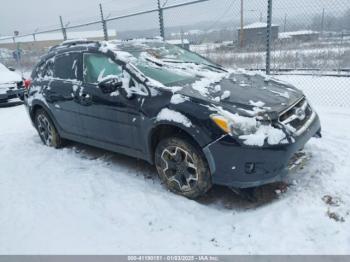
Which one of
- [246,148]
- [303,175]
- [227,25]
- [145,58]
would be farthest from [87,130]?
[227,25]

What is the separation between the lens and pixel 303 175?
3777 mm

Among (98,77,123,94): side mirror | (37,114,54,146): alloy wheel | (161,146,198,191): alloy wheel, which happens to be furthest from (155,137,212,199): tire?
(37,114,54,146): alloy wheel

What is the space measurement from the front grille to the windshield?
117cm

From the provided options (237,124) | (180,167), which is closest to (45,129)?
(180,167)

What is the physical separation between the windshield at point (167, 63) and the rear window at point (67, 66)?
0.81 meters

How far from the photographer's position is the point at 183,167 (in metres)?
3.49

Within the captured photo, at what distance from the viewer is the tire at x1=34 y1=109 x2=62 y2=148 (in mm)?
Answer: 5449

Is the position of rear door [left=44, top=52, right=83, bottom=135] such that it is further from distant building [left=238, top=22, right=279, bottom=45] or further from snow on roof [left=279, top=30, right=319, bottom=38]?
distant building [left=238, top=22, right=279, bottom=45]

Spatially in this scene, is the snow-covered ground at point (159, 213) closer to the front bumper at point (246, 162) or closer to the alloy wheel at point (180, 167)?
the alloy wheel at point (180, 167)

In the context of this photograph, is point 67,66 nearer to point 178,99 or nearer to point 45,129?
point 45,129

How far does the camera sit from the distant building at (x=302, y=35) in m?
8.61

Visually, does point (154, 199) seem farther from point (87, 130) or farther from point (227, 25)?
point (227, 25)

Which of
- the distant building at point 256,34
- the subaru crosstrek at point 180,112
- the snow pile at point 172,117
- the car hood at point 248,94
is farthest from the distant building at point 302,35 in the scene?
the snow pile at point 172,117

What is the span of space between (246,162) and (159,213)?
3.50 ft
